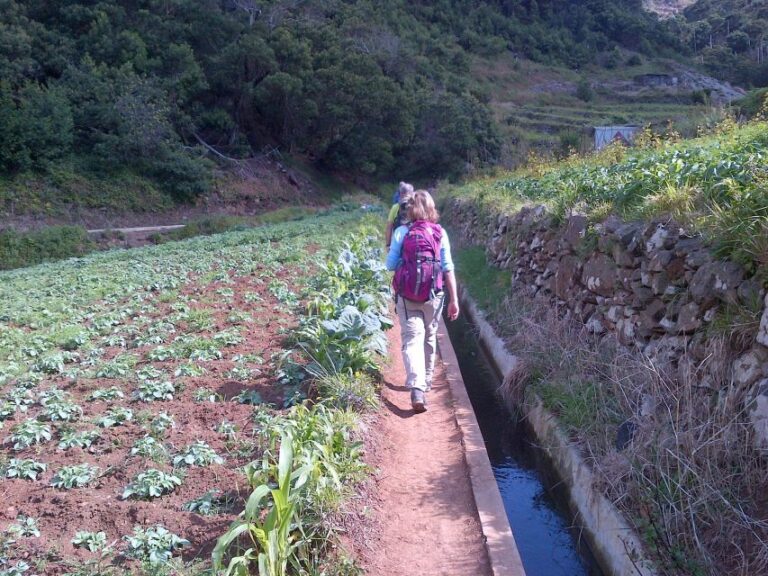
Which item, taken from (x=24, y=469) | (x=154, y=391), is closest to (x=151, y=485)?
(x=24, y=469)

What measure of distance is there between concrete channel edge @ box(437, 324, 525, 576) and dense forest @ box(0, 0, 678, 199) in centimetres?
3019

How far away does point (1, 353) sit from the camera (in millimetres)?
7332

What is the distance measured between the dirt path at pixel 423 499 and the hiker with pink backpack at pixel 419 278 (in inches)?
14.3

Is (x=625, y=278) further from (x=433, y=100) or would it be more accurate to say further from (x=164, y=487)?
(x=433, y=100)

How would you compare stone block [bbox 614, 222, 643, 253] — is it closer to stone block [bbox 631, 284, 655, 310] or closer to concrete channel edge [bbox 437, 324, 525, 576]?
stone block [bbox 631, 284, 655, 310]

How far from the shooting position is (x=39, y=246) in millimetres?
23719

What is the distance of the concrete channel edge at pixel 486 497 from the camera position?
15.8 feet

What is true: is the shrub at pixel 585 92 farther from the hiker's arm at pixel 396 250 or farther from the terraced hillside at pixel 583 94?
the hiker's arm at pixel 396 250

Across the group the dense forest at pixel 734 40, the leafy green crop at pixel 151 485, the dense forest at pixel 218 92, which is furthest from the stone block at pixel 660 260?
the dense forest at pixel 734 40

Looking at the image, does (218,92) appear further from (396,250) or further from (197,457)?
(197,457)

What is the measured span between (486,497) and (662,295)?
233cm

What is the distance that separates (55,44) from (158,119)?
7082 millimetres

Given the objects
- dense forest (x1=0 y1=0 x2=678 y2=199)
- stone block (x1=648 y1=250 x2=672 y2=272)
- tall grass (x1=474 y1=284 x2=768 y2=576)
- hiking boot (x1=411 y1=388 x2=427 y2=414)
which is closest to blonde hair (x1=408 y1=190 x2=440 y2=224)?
hiking boot (x1=411 y1=388 x2=427 y2=414)

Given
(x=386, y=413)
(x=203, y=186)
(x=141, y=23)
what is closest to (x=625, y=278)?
(x=386, y=413)
